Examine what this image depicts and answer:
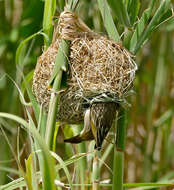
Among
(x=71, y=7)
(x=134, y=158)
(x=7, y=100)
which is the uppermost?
(x=71, y=7)

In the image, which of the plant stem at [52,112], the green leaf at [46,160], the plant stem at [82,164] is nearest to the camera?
the green leaf at [46,160]

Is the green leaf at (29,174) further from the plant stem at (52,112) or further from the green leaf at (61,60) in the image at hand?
the green leaf at (61,60)

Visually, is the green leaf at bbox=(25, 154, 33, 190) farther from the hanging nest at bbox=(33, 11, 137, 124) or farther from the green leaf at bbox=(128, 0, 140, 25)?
the green leaf at bbox=(128, 0, 140, 25)

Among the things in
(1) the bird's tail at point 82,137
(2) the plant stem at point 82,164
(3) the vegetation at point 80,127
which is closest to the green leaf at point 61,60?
(3) the vegetation at point 80,127

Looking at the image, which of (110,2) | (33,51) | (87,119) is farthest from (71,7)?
(33,51)

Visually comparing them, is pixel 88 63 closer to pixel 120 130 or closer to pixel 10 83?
pixel 120 130

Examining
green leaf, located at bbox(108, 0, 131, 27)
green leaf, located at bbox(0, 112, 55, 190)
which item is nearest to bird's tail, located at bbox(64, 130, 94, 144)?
green leaf, located at bbox(0, 112, 55, 190)
